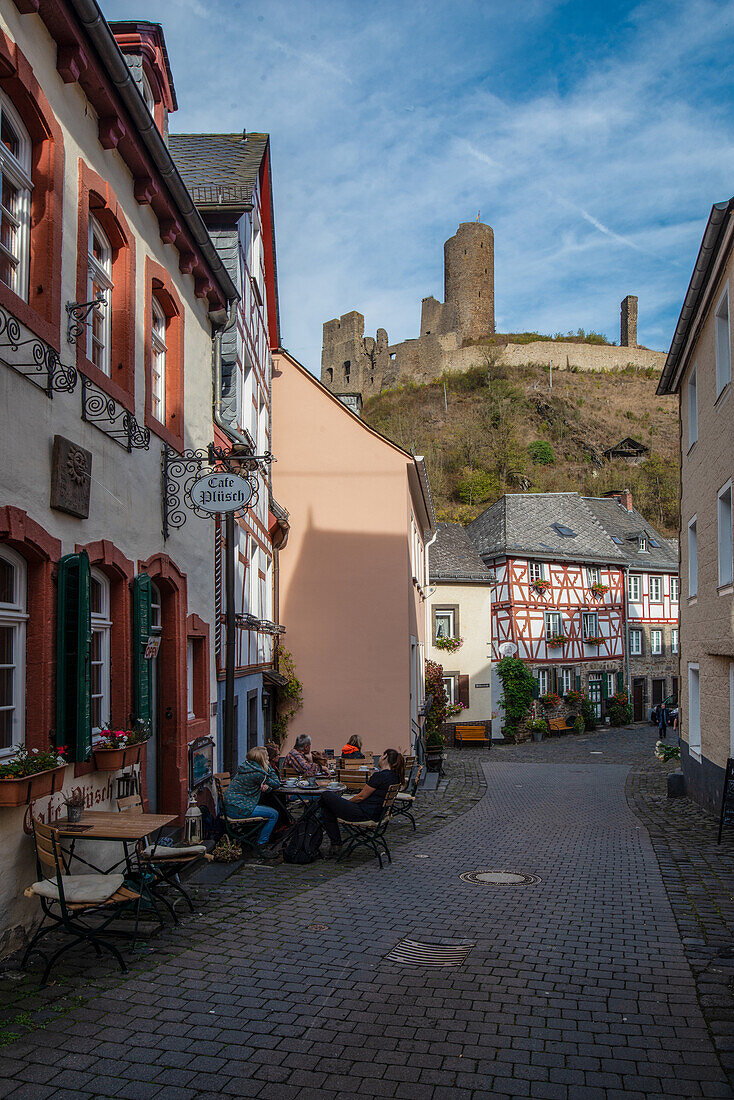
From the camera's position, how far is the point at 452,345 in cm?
8156

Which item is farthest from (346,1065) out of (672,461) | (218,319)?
(672,461)

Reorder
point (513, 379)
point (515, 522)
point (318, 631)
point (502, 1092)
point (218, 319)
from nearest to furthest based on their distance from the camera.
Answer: point (502, 1092)
point (218, 319)
point (318, 631)
point (515, 522)
point (513, 379)

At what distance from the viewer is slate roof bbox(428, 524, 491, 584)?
105 ft

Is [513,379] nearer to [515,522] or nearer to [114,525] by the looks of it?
[515,522]

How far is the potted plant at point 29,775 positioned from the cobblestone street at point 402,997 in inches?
37.0

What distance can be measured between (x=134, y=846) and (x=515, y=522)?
3136 centimetres

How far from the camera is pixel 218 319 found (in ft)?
36.4

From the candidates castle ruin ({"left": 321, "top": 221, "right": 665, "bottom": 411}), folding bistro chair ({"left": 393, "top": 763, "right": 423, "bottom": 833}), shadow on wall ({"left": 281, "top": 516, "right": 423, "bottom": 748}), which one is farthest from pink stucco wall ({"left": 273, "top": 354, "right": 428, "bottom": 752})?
castle ruin ({"left": 321, "top": 221, "right": 665, "bottom": 411})

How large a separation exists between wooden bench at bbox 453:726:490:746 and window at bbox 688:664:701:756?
14.6m

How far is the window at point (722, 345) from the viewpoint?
12.2 m

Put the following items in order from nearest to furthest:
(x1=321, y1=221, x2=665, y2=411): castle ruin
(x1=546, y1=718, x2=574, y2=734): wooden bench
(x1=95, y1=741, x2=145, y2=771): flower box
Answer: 1. (x1=95, y1=741, x2=145, y2=771): flower box
2. (x1=546, y1=718, x2=574, y2=734): wooden bench
3. (x1=321, y1=221, x2=665, y2=411): castle ruin

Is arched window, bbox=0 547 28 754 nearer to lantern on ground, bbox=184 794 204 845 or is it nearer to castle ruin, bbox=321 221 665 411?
lantern on ground, bbox=184 794 204 845

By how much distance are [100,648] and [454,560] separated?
26.1 meters


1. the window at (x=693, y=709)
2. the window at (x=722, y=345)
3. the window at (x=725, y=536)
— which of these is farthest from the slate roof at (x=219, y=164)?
the window at (x=693, y=709)
